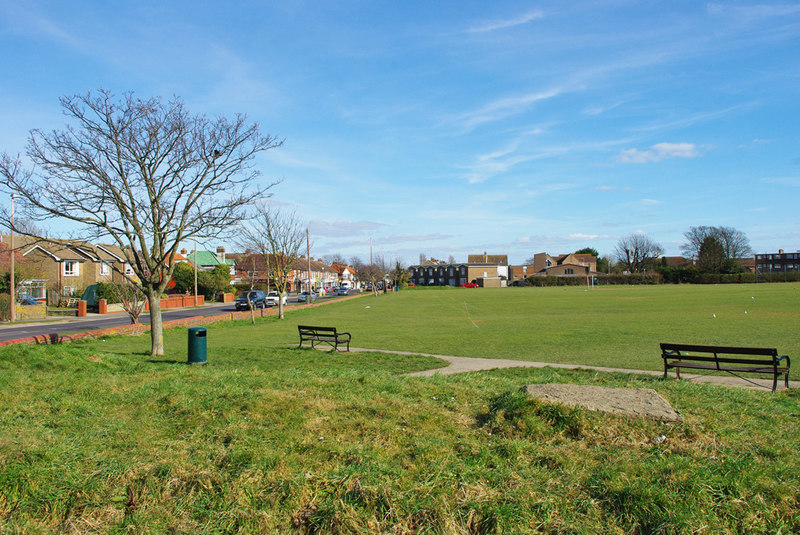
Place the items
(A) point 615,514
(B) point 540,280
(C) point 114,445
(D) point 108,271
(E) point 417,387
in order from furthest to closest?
(B) point 540,280 → (D) point 108,271 → (E) point 417,387 → (C) point 114,445 → (A) point 615,514

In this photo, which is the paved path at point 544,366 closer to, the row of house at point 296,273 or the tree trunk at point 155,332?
the tree trunk at point 155,332

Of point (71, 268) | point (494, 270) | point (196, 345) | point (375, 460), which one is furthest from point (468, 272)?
point (375, 460)

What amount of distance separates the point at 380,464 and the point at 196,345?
376 inches

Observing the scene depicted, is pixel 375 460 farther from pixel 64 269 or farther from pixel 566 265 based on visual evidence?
pixel 566 265

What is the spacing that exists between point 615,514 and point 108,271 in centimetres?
6586

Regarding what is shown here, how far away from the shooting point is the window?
54094 mm

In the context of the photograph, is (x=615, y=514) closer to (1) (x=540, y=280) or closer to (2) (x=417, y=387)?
(2) (x=417, y=387)

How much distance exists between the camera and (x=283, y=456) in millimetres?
4555

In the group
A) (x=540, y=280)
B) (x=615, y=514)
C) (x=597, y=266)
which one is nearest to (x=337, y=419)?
(x=615, y=514)

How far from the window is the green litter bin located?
50.6 meters

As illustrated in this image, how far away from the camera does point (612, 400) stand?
578cm

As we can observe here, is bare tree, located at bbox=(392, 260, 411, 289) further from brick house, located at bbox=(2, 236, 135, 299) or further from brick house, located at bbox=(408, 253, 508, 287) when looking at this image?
brick house, located at bbox=(2, 236, 135, 299)

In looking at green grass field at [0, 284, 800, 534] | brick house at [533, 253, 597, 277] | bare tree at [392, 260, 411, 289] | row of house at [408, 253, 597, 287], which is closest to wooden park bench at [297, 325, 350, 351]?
green grass field at [0, 284, 800, 534]

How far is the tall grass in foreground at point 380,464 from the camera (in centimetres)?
367
